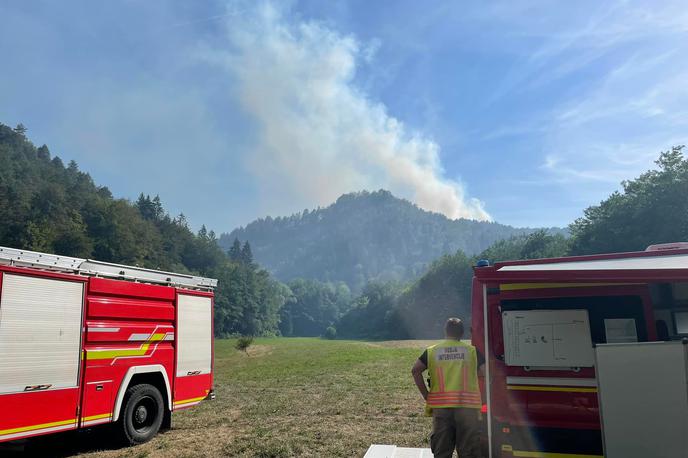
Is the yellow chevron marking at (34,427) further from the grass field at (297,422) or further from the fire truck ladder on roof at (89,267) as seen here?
the fire truck ladder on roof at (89,267)

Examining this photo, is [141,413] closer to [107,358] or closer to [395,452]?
[107,358]

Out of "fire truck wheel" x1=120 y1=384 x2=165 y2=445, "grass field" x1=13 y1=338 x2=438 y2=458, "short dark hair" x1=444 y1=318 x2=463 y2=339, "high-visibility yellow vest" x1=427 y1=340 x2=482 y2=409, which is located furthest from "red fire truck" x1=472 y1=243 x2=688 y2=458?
"fire truck wheel" x1=120 y1=384 x2=165 y2=445

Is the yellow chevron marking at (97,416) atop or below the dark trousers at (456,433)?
below

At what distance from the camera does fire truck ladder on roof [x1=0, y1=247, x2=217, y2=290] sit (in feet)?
23.4

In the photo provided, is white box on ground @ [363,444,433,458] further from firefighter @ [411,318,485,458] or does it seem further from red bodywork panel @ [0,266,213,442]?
red bodywork panel @ [0,266,213,442]

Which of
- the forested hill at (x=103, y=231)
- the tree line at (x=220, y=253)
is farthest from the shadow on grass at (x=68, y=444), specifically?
the forested hill at (x=103, y=231)

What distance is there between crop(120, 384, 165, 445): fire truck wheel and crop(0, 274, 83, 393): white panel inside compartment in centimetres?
149

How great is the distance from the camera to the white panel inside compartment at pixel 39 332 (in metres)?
6.80

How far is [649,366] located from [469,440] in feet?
7.03

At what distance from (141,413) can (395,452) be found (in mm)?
4886

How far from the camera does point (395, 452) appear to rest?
8.16 meters

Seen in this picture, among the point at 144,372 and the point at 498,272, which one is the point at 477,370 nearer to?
the point at 498,272

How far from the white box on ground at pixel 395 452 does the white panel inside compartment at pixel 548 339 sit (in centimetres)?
312

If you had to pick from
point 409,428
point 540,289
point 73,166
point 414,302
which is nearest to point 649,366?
point 540,289
